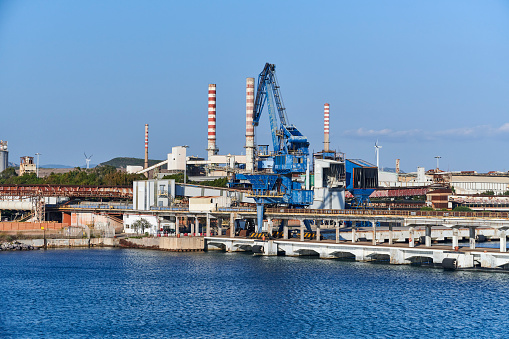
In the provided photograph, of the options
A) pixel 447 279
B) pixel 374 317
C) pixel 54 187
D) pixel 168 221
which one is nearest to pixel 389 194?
pixel 168 221

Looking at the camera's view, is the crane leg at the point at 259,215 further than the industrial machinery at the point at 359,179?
No

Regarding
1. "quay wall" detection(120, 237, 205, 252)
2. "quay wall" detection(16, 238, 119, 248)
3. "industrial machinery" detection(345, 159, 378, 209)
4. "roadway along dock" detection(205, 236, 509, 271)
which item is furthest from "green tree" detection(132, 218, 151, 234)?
"industrial machinery" detection(345, 159, 378, 209)

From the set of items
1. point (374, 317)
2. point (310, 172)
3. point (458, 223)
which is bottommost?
point (374, 317)

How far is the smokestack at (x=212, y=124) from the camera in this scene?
619ft

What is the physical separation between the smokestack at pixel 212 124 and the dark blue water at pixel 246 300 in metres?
101

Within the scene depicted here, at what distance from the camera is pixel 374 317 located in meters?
58.4

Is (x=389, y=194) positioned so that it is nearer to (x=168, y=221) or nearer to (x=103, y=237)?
(x=168, y=221)

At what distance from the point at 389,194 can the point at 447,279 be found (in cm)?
10168

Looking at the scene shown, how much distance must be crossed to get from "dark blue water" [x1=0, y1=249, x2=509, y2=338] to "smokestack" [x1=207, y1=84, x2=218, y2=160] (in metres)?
101

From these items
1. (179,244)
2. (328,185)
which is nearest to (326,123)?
(328,185)

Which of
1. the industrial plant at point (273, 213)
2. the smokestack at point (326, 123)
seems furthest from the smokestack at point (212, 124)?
the industrial plant at point (273, 213)

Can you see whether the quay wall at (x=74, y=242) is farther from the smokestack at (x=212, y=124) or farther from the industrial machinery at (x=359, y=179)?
the smokestack at (x=212, y=124)

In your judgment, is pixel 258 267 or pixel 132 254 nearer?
pixel 258 267

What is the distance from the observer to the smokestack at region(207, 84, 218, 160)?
18875 centimetres
